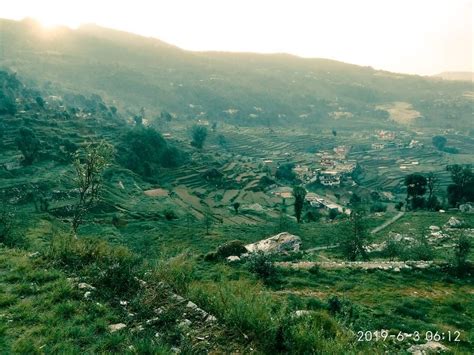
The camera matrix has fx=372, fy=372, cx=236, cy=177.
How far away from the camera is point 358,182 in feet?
613

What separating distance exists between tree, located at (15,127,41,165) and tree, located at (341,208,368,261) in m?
99.5

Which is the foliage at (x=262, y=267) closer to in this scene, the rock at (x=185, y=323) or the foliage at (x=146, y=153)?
the rock at (x=185, y=323)

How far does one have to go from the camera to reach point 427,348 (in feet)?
49.4

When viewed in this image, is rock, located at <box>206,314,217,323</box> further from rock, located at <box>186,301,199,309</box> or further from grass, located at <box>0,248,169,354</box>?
grass, located at <box>0,248,169,354</box>

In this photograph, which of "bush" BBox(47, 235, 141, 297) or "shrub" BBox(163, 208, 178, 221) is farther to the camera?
"shrub" BBox(163, 208, 178, 221)

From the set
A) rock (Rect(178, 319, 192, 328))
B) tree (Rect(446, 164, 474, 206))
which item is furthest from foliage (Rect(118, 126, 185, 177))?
rock (Rect(178, 319, 192, 328))

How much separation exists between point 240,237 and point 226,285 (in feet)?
188

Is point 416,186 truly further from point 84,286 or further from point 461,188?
point 84,286

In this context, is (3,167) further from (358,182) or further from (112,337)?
(358,182)

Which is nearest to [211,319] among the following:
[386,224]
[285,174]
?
[386,224]

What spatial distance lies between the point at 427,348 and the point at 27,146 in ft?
399

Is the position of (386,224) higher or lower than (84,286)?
lower

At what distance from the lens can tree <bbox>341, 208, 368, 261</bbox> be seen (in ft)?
153

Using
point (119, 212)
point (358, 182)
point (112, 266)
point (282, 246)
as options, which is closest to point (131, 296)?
point (112, 266)
